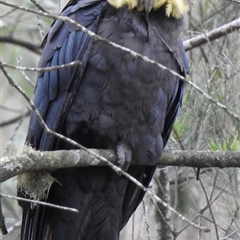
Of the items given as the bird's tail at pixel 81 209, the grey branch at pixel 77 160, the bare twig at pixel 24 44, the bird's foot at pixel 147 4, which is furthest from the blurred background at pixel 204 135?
the bird's foot at pixel 147 4

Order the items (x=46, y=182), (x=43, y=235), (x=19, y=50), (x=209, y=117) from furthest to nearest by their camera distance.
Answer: (x=19, y=50)
(x=209, y=117)
(x=43, y=235)
(x=46, y=182)

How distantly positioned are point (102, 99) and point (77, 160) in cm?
40

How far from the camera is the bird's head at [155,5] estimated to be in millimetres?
2855

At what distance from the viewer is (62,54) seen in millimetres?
2947

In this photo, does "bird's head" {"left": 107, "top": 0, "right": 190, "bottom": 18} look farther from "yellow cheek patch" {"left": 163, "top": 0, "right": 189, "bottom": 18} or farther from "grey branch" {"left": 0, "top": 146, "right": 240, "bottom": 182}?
"grey branch" {"left": 0, "top": 146, "right": 240, "bottom": 182}

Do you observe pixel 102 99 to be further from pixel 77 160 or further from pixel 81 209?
pixel 81 209

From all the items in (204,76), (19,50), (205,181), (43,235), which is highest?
(19,50)

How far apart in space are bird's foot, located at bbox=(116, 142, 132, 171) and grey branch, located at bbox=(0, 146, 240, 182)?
3cm

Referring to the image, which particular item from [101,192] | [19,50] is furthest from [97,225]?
[19,50]

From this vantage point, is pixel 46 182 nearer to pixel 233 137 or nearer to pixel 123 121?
pixel 123 121

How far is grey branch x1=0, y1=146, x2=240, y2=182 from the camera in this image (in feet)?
7.36

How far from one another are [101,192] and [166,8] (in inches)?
34.0

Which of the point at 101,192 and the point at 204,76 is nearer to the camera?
the point at 101,192

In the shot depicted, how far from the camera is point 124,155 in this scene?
2.81 m
